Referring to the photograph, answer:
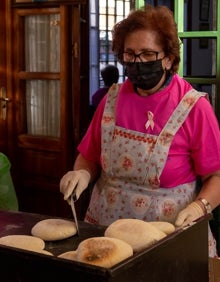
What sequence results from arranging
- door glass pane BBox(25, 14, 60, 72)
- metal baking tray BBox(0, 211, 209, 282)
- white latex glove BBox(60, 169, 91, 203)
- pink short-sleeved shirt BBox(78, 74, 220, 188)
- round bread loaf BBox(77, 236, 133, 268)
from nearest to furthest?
metal baking tray BBox(0, 211, 209, 282)
round bread loaf BBox(77, 236, 133, 268)
white latex glove BBox(60, 169, 91, 203)
pink short-sleeved shirt BBox(78, 74, 220, 188)
door glass pane BBox(25, 14, 60, 72)

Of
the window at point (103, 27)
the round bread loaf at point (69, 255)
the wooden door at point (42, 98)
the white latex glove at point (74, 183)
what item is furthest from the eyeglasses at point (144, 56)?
the window at point (103, 27)

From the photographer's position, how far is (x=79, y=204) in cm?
390

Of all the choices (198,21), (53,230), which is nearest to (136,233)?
(53,230)

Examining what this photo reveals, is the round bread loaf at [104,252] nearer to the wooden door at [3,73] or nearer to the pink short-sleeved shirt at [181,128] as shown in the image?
the pink short-sleeved shirt at [181,128]

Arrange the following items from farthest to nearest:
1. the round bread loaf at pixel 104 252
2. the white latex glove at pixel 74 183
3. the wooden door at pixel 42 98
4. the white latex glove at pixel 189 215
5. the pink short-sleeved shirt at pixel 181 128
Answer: the wooden door at pixel 42 98
the pink short-sleeved shirt at pixel 181 128
the white latex glove at pixel 74 183
the white latex glove at pixel 189 215
the round bread loaf at pixel 104 252

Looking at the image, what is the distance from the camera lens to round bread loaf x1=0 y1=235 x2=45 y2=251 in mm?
1398

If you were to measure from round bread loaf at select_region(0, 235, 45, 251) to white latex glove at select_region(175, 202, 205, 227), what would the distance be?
439mm

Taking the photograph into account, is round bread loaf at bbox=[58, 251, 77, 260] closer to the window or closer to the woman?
the woman

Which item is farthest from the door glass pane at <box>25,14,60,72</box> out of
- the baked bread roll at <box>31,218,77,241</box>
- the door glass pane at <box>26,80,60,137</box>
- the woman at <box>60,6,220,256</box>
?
Result: the baked bread roll at <box>31,218,77,241</box>

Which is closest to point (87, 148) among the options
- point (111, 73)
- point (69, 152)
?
point (69, 152)

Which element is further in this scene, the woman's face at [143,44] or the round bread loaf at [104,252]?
the woman's face at [143,44]

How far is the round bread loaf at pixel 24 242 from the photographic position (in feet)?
4.59

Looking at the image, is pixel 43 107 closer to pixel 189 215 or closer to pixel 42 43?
pixel 42 43

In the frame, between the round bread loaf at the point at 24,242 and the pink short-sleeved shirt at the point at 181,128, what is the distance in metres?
0.68
